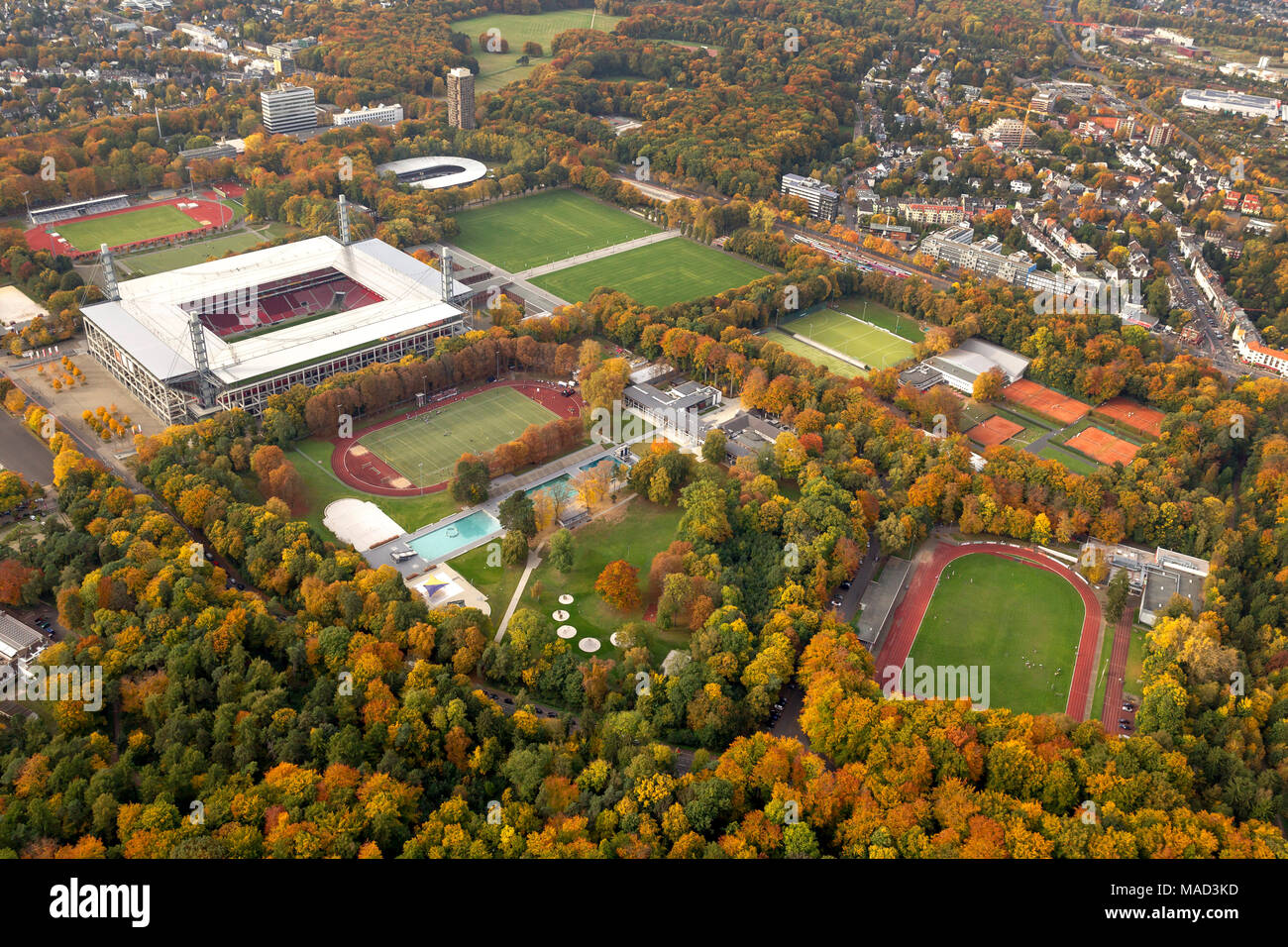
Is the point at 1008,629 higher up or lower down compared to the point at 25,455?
lower down

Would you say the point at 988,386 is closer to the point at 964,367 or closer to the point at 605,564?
the point at 964,367

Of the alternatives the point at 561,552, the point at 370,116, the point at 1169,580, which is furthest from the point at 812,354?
the point at 370,116

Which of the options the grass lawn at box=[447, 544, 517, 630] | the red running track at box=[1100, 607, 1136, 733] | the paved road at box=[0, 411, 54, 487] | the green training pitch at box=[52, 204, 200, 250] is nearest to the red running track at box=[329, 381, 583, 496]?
the grass lawn at box=[447, 544, 517, 630]

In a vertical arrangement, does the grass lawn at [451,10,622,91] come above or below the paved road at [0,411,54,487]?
above

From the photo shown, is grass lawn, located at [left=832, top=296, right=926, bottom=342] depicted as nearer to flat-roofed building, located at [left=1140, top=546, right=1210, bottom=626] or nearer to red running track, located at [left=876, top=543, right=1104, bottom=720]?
red running track, located at [left=876, top=543, right=1104, bottom=720]

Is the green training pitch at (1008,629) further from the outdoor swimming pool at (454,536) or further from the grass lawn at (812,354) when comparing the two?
the outdoor swimming pool at (454,536)
